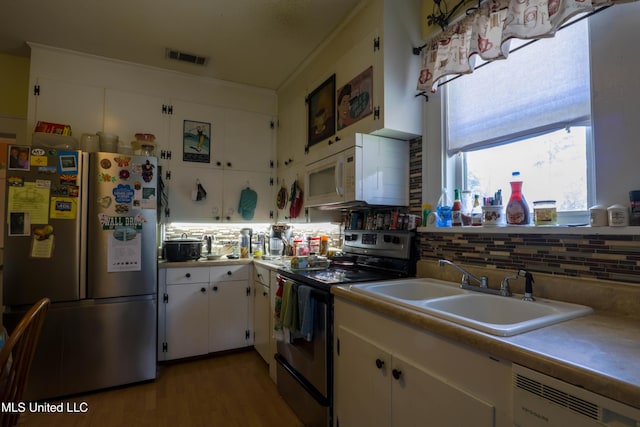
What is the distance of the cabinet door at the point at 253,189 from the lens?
3.23 metres

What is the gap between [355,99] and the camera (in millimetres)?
2090

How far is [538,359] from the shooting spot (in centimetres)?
75

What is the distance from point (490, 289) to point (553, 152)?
669 mm

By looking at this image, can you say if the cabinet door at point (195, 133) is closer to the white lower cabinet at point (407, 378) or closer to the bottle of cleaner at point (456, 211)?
the white lower cabinet at point (407, 378)

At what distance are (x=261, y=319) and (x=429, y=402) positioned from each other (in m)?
1.85

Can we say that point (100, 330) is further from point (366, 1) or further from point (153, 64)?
point (366, 1)

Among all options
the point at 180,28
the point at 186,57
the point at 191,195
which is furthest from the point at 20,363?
the point at 186,57

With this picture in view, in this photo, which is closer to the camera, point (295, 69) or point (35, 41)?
point (35, 41)

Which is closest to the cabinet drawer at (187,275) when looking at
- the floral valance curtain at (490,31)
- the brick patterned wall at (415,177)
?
the brick patterned wall at (415,177)

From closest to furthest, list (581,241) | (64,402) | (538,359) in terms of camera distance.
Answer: (538,359) < (581,241) < (64,402)

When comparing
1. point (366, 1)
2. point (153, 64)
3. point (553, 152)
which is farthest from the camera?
point (153, 64)

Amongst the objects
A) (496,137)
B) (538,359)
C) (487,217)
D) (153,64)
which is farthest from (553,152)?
(153,64)

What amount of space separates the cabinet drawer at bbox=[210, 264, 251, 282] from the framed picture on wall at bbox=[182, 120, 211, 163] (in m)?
1.10

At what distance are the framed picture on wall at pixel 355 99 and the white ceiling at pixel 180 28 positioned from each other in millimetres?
530
